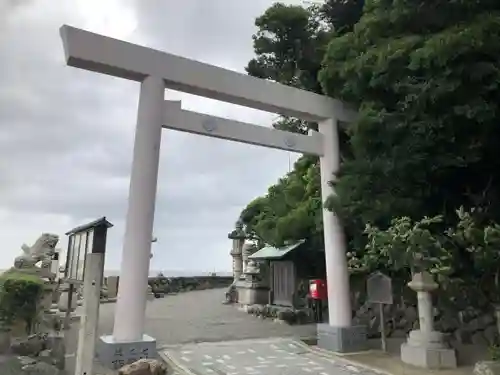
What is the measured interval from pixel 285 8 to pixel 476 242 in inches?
337

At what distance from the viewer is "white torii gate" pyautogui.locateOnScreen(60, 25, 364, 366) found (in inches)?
280

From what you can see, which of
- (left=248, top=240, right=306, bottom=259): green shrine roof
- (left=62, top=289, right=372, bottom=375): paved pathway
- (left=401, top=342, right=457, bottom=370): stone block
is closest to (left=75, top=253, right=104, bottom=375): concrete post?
(left=62, top=289, right=372, bottom=375): paved pathway

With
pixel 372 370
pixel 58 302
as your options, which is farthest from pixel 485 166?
pixel 58 302

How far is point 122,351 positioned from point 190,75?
15.8 ft

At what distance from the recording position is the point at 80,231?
5.99m

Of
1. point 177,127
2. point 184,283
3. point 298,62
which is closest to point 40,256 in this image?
point 177,127

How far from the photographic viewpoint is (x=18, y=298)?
745 cm

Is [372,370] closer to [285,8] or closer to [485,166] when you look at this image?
[485,166]

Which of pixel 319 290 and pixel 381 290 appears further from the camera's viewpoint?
pixel 319 290

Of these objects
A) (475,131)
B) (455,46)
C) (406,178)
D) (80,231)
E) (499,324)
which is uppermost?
(455,46)

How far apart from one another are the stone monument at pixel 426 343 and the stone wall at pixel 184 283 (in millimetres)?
17227

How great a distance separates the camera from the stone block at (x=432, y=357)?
23.8 feet

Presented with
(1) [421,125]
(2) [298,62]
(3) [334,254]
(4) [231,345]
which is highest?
(2) [298,62]

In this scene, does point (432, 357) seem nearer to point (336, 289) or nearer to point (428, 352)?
point (428, 352)
